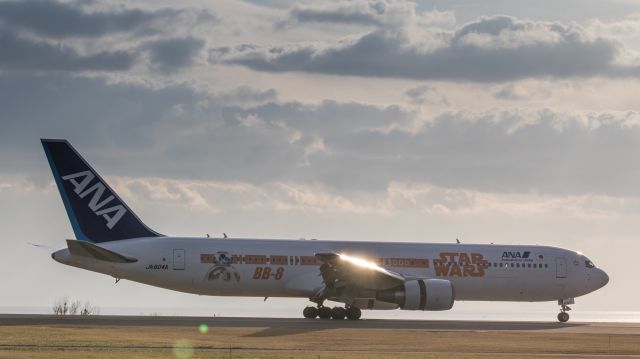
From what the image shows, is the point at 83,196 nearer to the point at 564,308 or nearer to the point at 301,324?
the point at 301,324

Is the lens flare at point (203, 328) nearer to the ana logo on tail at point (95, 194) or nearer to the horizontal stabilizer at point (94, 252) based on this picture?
the horizontal stabilizer at point (94, 252)

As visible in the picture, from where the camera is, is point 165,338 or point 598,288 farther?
point 598,288

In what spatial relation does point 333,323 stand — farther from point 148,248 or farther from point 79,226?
point 79,226

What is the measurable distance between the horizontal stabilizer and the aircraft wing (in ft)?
29.5

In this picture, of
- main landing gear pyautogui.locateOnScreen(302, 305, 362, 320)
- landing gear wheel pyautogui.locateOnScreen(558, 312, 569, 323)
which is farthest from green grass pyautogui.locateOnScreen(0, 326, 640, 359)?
landing gear wheel pyautogui.locateOnScreen(558, 312, 569, 323)

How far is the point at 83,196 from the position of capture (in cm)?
5075

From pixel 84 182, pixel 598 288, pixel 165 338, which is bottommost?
pixel 165 338

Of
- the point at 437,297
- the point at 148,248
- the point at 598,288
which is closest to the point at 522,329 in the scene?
the point at 437,297

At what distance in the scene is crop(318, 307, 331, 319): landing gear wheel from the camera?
5112 cm

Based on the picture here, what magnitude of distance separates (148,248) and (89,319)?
4795 millimetres

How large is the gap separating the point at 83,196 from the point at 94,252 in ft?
11.6

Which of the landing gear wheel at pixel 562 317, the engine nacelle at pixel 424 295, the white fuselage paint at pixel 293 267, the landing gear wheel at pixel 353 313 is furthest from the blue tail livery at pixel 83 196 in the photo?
the landing gear wheel at pixel 562 317

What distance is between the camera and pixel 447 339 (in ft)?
129

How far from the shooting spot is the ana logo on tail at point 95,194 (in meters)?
50.8
